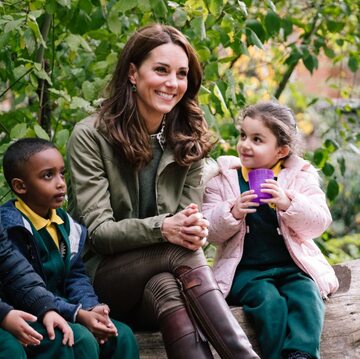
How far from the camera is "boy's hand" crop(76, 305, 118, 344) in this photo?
3.12 meters

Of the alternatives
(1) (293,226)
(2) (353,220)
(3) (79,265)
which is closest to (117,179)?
(3) (79,265)

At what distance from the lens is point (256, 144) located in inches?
149

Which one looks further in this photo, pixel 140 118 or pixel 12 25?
pixel 140 118

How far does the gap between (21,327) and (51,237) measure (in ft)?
1.64

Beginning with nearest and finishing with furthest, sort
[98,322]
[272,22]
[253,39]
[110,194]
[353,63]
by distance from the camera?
[98,322]
[110,194]
[253,39]
[272,22]
[353,63]

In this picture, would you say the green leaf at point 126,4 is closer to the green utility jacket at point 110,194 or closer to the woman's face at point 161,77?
the woman's face at point 161,77

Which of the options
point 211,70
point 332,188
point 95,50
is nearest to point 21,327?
point 211,70

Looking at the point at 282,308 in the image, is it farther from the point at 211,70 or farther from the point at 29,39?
the point at 29,39

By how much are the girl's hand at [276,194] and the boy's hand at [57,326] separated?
1096 mm

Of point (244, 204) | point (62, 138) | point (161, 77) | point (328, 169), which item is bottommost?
point (328, 169)

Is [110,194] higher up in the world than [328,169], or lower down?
higher up

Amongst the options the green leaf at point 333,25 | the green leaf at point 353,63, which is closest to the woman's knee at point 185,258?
the green leaf at point 333,25

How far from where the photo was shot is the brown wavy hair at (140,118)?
3.62 meters

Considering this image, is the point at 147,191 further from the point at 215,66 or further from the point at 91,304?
the point at 215,66
